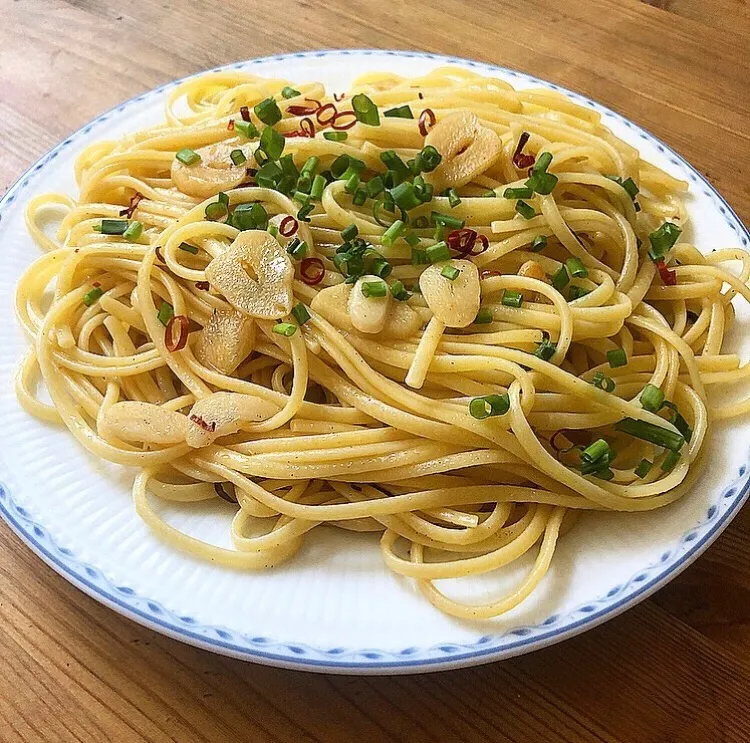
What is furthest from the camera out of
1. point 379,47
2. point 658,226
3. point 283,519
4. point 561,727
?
point 379,47

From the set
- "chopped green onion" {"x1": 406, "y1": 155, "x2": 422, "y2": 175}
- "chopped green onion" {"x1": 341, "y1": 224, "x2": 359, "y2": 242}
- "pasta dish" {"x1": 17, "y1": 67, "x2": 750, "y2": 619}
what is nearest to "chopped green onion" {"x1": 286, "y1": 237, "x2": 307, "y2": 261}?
"pasta dish" {"x1": 17, "y1": 67, "x2": 750, "y2": 619}

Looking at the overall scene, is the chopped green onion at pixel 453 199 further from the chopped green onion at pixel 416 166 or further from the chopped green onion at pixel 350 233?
the chopped green onion at pixel 350 233

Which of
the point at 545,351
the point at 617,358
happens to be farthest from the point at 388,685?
the point at 617,358

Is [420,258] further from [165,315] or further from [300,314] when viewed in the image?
[165,315]

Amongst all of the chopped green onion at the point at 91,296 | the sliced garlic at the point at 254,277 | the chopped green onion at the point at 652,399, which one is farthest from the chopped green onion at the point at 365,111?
the chopped green onion at the point at 652,399

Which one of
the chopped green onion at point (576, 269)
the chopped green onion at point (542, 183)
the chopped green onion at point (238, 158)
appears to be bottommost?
the chopped green onion at point (238, 158)

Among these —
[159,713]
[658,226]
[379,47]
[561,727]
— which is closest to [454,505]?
[561,727]

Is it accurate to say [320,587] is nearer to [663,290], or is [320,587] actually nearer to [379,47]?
[663,290]
